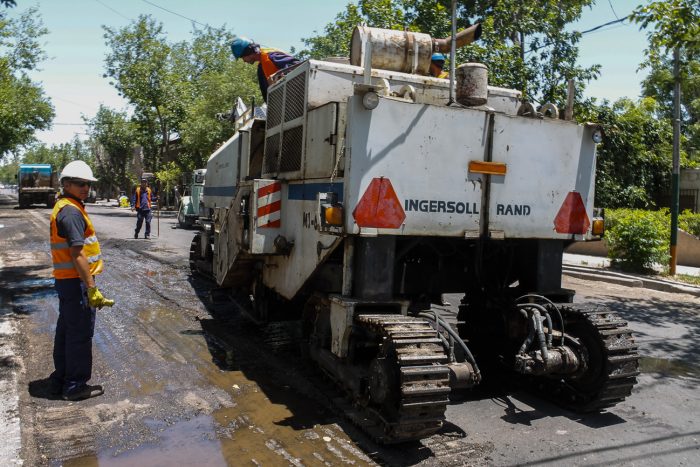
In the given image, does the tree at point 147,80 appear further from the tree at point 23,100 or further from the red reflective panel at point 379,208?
the red reflective panel at point 379,208

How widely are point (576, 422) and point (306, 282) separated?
2.42 m

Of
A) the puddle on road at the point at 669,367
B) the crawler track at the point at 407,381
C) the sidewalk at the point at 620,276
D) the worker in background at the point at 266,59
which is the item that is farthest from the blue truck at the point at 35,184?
the crawler track at the point at 407,381

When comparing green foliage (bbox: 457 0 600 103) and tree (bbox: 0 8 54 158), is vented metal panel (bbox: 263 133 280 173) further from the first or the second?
tree (bbox: 0 8 54 158)

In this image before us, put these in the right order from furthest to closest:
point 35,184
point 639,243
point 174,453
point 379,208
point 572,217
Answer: point 35,184
point 639,243
point 572,217
point 379,208
point 174,453

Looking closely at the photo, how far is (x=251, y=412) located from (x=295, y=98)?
2.88 metres

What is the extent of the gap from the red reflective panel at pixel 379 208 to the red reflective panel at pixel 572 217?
1.57 metres

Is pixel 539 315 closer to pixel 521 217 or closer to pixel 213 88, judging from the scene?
pixel 521 217

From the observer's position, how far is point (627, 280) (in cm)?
1199

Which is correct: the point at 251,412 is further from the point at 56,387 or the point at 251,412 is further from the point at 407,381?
the point at 56,387

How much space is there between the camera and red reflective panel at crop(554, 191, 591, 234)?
5066mm

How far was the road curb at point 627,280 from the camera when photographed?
11.3 metres

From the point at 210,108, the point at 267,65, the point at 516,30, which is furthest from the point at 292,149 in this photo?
the point at 210,108

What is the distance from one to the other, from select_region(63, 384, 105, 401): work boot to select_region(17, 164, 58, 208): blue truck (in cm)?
3720

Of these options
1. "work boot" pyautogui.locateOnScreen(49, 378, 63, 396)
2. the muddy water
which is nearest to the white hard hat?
"work boot" pyautogui.locateOnScreen(49, 378, 63, 396)
